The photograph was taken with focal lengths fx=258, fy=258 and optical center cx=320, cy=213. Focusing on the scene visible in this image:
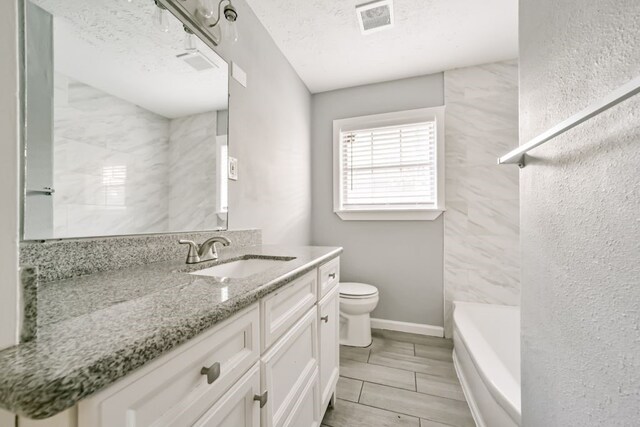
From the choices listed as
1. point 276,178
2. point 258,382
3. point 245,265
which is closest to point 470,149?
point 276,178

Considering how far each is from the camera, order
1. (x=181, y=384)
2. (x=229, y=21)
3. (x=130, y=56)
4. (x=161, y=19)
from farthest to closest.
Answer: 1. (x=229, y=21)
2. (x=161, y=19)
3. (x=130, y=56)
4. (x=181, y=384)

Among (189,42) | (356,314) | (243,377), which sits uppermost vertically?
(189,42)

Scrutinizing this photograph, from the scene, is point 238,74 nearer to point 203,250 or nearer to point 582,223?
point 203,250

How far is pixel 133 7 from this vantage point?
95cm

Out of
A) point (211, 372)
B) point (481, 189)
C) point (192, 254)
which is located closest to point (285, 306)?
point (211, 372)

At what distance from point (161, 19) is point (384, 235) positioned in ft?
7.11

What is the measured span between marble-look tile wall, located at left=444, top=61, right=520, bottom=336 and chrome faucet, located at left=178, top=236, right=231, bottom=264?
1.98 meters

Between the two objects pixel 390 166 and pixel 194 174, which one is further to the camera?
pixel 390 166

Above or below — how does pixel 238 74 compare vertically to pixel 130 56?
above

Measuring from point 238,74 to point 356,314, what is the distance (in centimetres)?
191

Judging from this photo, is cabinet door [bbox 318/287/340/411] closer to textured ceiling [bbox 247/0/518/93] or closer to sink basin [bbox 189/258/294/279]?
sink basin [bbox 189/258/294/279]

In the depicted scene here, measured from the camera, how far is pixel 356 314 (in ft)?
6.92

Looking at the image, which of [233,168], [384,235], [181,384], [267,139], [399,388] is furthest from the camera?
[384,235]

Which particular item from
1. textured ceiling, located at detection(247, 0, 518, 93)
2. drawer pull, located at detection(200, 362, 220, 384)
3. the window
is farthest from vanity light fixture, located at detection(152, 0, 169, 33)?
the window
